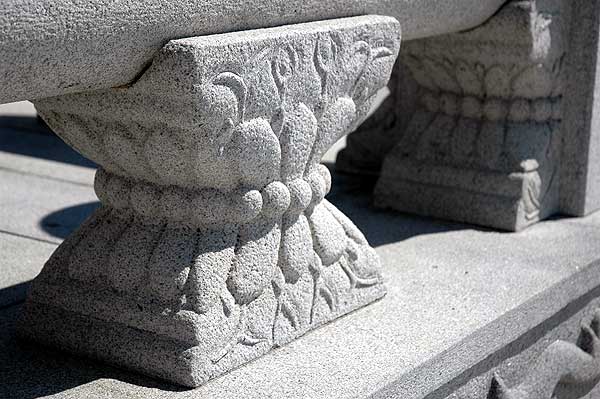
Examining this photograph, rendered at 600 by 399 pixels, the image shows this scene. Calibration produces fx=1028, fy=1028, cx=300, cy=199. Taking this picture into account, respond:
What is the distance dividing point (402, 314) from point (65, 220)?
1555 millimetres

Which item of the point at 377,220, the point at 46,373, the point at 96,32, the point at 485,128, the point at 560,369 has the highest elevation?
the point at 96,32

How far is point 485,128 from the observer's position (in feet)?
13.2

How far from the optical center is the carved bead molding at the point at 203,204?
2420mm

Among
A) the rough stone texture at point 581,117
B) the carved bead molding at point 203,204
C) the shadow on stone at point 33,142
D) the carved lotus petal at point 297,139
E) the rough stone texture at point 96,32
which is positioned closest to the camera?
the rough stone texture at point 96,32

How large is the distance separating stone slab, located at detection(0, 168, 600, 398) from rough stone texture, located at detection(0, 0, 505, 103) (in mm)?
738

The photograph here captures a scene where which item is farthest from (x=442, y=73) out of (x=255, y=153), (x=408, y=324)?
(x=255, y=153)

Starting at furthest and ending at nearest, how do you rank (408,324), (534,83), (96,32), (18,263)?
(534,83), (18,263), (408,324), (96,32)

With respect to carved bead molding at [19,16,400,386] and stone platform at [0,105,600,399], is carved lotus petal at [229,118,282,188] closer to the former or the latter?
carved bead molding at [19,16,400,386]

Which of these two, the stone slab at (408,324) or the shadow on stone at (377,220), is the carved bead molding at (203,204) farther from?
the shadow on stone at (377,220)

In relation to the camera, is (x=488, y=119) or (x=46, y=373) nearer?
(x=46, y=373)

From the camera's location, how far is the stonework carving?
3844 millimetres

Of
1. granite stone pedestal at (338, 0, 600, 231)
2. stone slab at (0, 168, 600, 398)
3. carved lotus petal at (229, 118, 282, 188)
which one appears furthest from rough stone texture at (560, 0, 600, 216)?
carved lotus petal at (229, 118, 282, 188)

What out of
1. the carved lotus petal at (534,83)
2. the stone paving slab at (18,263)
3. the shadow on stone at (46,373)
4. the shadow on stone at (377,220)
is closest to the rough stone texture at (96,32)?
the shadow on stone at (46,373)

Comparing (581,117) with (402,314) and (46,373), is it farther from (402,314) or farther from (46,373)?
(46,373)
